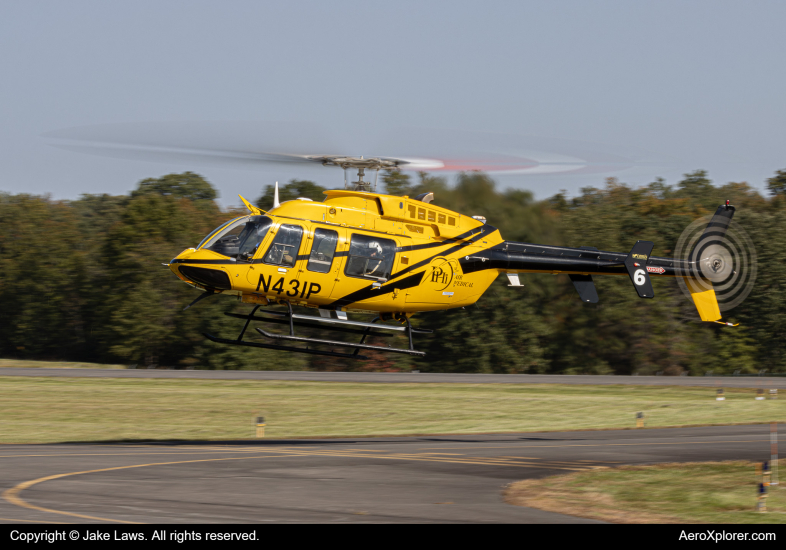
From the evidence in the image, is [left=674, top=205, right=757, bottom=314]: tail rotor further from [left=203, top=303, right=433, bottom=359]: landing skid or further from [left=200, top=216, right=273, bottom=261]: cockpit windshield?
[left=200, top=216, right=273, bottom=261]: cockpit windshield

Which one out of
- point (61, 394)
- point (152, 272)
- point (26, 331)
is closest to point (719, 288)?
point (61, 394)

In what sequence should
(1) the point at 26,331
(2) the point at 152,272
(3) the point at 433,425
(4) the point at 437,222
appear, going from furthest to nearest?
(1) the point at 26,331, (2) the point at 152,272, (3) the point at 433,425, (4) the point at 437,222

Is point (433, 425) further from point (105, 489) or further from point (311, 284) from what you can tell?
point (105, 489)

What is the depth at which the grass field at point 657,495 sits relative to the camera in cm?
1441

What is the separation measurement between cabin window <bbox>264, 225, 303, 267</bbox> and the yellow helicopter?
0.02 metres

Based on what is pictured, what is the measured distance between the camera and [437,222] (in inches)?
771

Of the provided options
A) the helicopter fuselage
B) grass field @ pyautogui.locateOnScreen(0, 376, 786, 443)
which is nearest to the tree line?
grass field @ pyautogui.locateOnScreen(0, 376, 786, 443)

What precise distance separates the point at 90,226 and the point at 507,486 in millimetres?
64754

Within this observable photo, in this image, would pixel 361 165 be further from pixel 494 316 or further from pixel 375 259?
pixel 494 316

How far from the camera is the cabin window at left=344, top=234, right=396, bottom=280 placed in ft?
60.6

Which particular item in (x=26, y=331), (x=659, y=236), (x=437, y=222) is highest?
(x=437, y=222)

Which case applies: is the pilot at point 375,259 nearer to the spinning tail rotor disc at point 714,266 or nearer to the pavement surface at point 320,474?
the pavement surface at point 320,474

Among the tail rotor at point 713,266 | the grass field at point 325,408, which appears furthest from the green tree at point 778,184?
the tail rotor at point 713,266

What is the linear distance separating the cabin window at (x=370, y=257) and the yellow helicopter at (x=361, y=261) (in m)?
0.02
